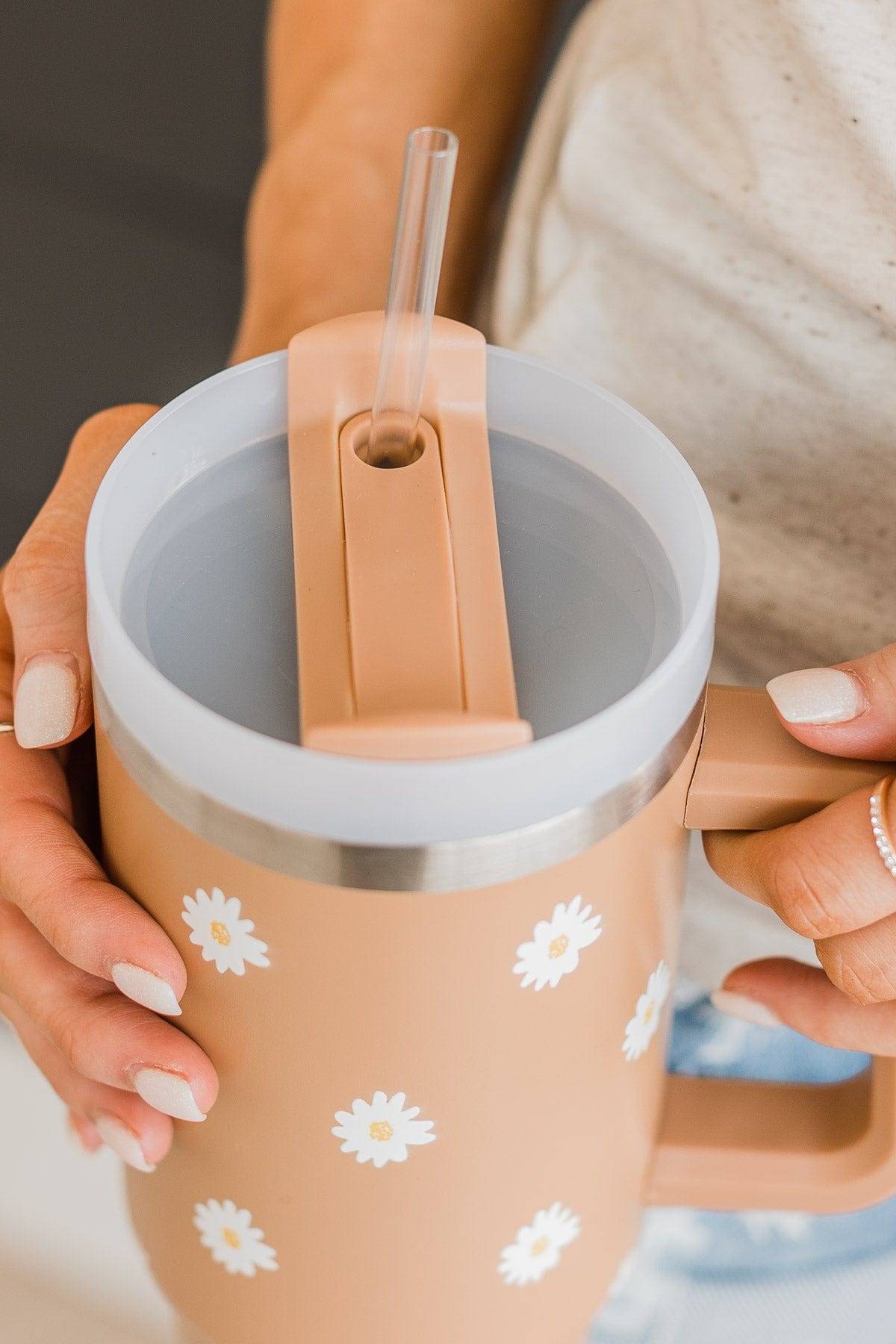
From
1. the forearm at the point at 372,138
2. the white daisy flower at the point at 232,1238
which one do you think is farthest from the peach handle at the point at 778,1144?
the forearm at the point at 372,138

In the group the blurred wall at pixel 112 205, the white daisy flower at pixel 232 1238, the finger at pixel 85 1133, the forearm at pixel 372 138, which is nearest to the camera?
the white daisy flower at pixel 232 1238

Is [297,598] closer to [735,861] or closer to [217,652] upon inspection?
[217,652]

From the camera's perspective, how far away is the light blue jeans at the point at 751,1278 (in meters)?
0.59

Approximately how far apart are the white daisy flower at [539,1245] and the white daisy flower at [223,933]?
0.44 feet

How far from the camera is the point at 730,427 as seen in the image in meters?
0.58

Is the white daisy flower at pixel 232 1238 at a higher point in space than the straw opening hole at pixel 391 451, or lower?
lower

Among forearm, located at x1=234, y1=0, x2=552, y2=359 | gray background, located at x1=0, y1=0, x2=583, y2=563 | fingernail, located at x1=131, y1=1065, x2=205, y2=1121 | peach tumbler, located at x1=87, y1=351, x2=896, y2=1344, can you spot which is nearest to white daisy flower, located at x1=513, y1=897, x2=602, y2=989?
peach tumbler, located at x1=87, y1=351, x2=896, y2=1344

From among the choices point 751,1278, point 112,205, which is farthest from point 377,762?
point 112,205

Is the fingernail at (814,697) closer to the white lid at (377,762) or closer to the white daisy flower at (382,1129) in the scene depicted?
the white lid at (377,762)

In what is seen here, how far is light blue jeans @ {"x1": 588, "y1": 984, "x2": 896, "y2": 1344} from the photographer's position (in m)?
0.59

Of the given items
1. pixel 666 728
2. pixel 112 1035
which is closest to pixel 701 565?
pixel 666 728

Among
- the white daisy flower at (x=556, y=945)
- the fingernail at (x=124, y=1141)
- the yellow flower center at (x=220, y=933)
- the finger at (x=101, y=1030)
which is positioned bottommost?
the fingernail at (x=124, y=1141)

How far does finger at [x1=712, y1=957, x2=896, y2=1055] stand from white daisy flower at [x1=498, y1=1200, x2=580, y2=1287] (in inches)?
4.2

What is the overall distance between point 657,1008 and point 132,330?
1.23 metres
